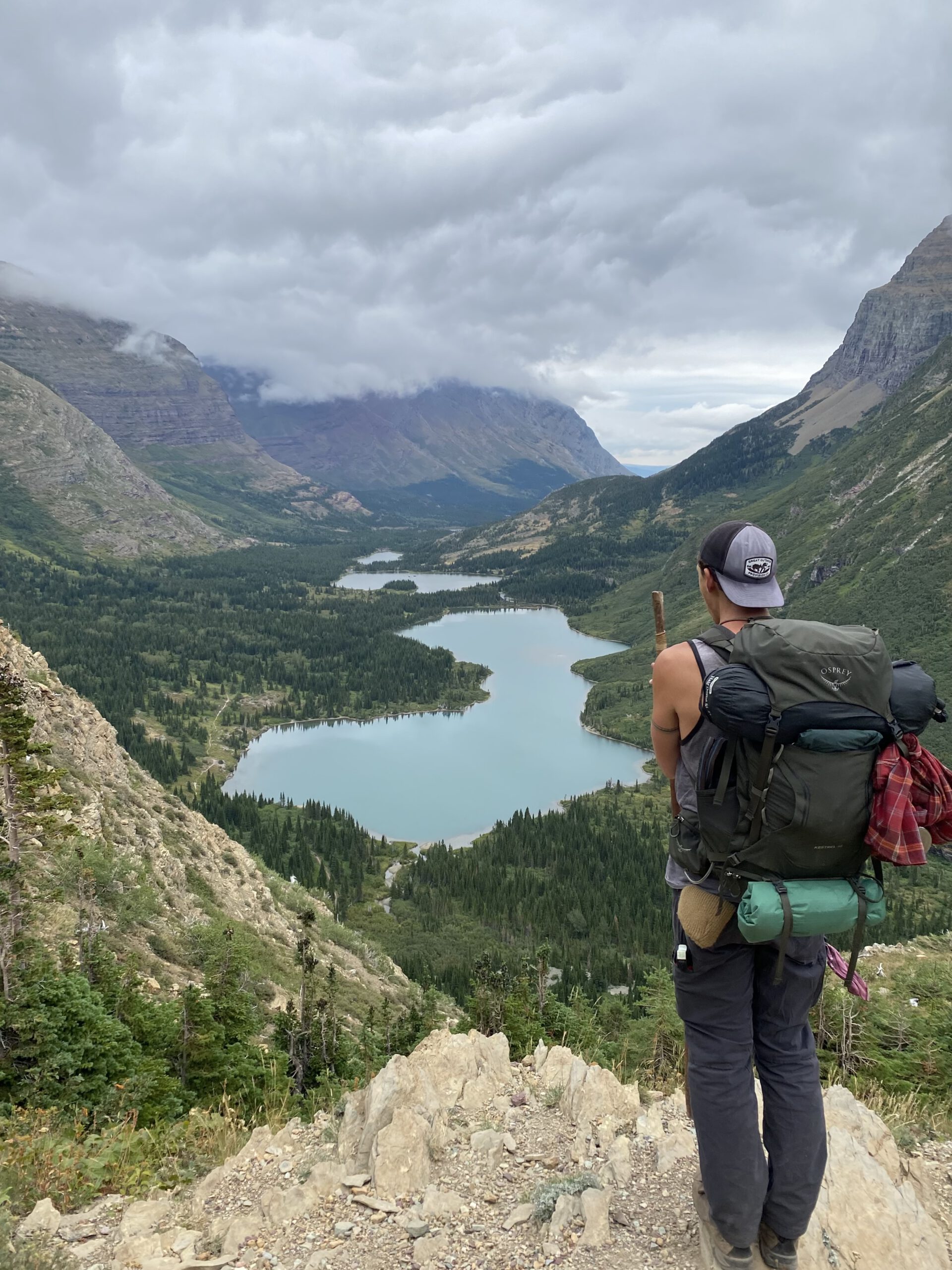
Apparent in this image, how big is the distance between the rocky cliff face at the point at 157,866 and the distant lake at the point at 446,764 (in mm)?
61132

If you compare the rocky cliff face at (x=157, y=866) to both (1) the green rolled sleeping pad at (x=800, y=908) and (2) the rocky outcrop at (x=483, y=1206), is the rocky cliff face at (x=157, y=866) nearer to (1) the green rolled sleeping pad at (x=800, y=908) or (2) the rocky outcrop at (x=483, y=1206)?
(2) the rocky outcrop at (x=483, y=1206)

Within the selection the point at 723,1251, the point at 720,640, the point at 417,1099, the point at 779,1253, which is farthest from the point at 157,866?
the point at 720,640

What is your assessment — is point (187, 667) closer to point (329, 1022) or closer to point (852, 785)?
point (329, 1022)

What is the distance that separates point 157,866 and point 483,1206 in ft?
72.6

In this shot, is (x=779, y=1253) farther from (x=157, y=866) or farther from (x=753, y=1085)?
(x=157, y=866)

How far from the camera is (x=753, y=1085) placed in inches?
191

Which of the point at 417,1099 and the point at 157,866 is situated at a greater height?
the point at 417,1099

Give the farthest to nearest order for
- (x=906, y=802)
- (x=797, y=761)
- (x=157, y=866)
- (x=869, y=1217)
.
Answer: (x=157, y=866), (x=869, y=1217), (x=797, y=761), (x=906, y=802)

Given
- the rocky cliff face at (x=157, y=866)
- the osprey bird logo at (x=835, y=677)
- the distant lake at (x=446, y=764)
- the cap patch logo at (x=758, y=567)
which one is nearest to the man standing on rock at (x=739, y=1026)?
the cap patch logo at (x=758, y=567)

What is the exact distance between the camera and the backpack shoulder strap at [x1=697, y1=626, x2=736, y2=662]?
4719mm

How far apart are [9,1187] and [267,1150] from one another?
221cm

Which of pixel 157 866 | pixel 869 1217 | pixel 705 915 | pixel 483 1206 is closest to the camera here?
pixel 705 915

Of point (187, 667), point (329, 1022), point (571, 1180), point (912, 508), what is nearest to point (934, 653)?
point (912, 508)

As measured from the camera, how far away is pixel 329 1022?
18.0 meters
